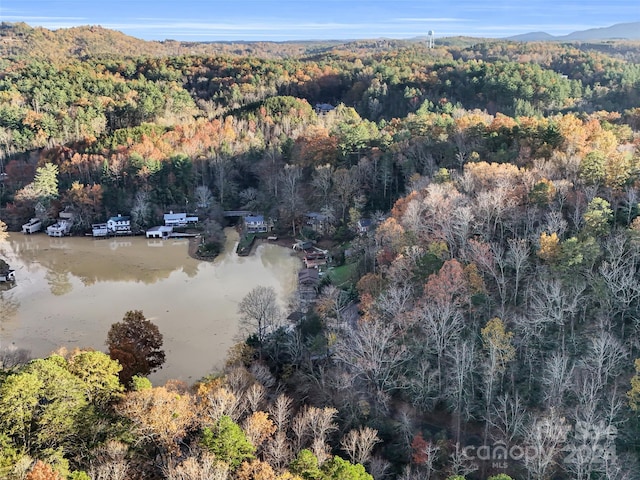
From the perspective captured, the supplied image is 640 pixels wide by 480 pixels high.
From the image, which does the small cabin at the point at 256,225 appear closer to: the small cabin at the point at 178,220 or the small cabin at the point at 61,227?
the small cabin at the point at 178,220

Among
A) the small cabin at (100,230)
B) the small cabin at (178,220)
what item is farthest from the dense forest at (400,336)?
the small cabin at (100,230)

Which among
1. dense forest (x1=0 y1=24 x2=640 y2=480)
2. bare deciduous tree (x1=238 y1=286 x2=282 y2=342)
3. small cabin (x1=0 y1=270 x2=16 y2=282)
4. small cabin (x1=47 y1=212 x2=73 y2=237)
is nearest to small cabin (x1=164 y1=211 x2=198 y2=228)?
dense forest (x1=0 y1=24 x2=640 y2=480)

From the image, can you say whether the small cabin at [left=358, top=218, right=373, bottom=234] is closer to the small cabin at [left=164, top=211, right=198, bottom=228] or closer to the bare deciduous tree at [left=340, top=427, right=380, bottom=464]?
the small cabin at [left=164, top=211, right=198, bottom=228]

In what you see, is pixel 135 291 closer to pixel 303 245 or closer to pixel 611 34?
pixel 303 245

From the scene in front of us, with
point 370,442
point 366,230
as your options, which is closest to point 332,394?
point 370,442

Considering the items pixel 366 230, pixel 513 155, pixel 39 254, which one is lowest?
pixel 39 254

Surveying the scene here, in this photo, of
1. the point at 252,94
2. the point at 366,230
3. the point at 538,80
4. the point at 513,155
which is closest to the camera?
the point at 513,155

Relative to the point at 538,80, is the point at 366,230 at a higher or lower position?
lower

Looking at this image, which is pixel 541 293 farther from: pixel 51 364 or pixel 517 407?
Result: pixel 51 364

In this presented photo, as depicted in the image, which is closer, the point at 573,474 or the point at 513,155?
the point at 573,474
